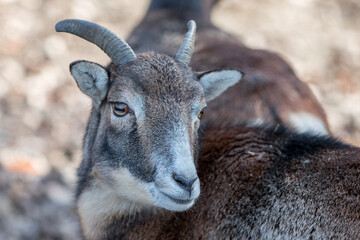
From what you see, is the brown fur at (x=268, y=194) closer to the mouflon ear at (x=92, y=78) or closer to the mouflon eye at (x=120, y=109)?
the mouflon eye at (x=120, y=109)

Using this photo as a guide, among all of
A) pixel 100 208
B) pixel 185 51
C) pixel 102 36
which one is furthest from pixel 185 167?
pixel 102 36

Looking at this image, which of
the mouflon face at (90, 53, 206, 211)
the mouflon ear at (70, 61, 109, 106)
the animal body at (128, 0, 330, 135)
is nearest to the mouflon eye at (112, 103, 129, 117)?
the mouflon face at (90, 53, 206, 211)

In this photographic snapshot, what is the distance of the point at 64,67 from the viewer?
932cm

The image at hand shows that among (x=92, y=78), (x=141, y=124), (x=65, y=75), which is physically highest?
(x=92, y=78)

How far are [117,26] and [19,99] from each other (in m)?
3.18

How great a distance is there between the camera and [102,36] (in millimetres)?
4715

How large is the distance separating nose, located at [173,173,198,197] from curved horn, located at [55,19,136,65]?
4.59ft

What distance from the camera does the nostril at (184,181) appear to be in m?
3.95

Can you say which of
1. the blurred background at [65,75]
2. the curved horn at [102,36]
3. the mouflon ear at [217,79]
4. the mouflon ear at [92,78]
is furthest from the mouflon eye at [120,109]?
the blurred background at [65,75]

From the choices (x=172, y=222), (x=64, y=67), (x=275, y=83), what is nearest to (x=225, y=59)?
(x=275, y=83)

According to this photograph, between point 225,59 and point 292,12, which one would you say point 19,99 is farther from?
point 292,12

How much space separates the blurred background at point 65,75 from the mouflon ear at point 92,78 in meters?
2.78

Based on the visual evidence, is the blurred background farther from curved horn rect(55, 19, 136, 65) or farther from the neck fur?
curved horn rect(55, 19, 136, 65)

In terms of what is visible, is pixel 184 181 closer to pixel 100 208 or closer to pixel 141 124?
pixel 141 124
